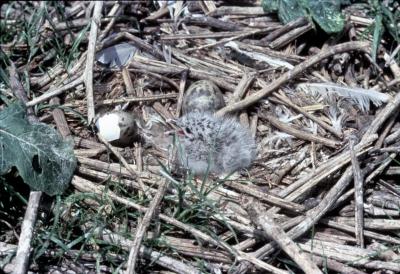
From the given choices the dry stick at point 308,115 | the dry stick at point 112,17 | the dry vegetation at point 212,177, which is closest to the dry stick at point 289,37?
the dry vegetation at point 212,177

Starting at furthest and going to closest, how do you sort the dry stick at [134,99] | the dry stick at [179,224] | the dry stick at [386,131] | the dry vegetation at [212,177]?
the dry stick at [134,99] < the dry stick at [386,131] < the dry vegetation at [212,177] < the dry stick at [179,224]

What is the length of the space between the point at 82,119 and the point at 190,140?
61 centimetres

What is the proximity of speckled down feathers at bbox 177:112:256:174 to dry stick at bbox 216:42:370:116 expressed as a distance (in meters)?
0.12

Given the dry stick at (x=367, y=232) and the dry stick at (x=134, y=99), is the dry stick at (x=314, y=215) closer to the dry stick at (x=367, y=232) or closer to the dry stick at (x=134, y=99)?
the dry stick at (x=367, y=232)

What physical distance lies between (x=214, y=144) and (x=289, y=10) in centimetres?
117

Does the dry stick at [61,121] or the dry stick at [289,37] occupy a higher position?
the dry stick at [289,37]

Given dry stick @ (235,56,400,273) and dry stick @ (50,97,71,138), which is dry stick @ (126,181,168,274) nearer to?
dry stick @ (235,56,400,273)

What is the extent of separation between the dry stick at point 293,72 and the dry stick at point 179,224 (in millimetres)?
897

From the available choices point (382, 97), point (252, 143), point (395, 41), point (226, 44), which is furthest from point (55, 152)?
point (395, 41)

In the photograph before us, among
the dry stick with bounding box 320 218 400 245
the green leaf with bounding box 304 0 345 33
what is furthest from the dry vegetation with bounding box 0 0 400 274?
the green leaf with bounding box 304 0 345 33

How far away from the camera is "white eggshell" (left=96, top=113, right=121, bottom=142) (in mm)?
4141

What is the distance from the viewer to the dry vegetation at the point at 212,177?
141 inches

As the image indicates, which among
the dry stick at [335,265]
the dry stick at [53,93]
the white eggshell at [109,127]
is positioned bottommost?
the dry stick at [335,265]

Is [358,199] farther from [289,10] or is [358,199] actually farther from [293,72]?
[289,10]
